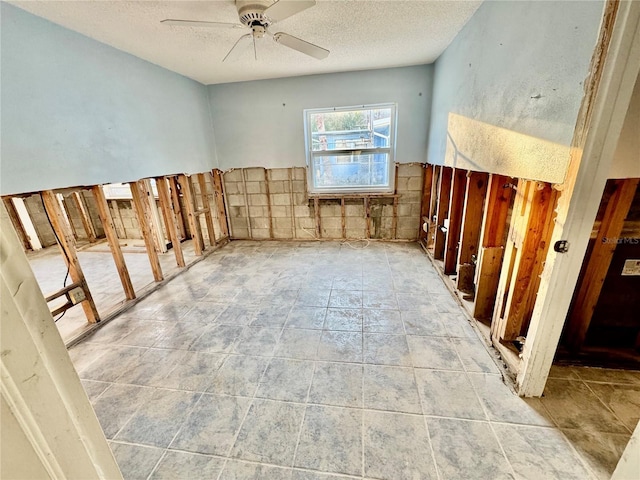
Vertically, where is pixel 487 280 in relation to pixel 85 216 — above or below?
below

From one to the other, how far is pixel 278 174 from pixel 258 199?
0.63 metres

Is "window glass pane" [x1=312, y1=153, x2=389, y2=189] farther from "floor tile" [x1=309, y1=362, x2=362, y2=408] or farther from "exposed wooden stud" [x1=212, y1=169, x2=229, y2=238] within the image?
"floor tile" [x1=309, y1=362, x2=362, y2=408]

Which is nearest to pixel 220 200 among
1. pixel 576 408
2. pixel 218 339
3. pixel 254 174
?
pixel 254 174

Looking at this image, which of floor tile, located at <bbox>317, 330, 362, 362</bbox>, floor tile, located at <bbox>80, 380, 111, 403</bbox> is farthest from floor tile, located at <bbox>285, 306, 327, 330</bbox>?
floor tile, located at <bbox>80, 380, 111, 403</bbox>

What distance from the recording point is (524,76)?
1.69 metres

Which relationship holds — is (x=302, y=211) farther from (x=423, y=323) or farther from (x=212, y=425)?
(x=212, y=425)

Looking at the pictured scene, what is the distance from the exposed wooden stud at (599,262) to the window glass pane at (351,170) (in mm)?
3145

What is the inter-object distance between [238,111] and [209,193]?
62.9 inches

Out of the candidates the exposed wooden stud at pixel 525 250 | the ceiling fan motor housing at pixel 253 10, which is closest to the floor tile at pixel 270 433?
the exposed wooden stud at pixel 525 250

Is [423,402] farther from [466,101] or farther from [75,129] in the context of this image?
[75,129]

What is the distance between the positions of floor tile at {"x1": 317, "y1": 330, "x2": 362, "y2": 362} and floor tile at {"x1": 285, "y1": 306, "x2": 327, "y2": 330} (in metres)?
0.17

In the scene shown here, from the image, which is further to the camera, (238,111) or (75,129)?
(238,111)

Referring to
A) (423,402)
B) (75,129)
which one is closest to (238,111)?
(75,129)

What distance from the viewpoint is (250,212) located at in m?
5.20
